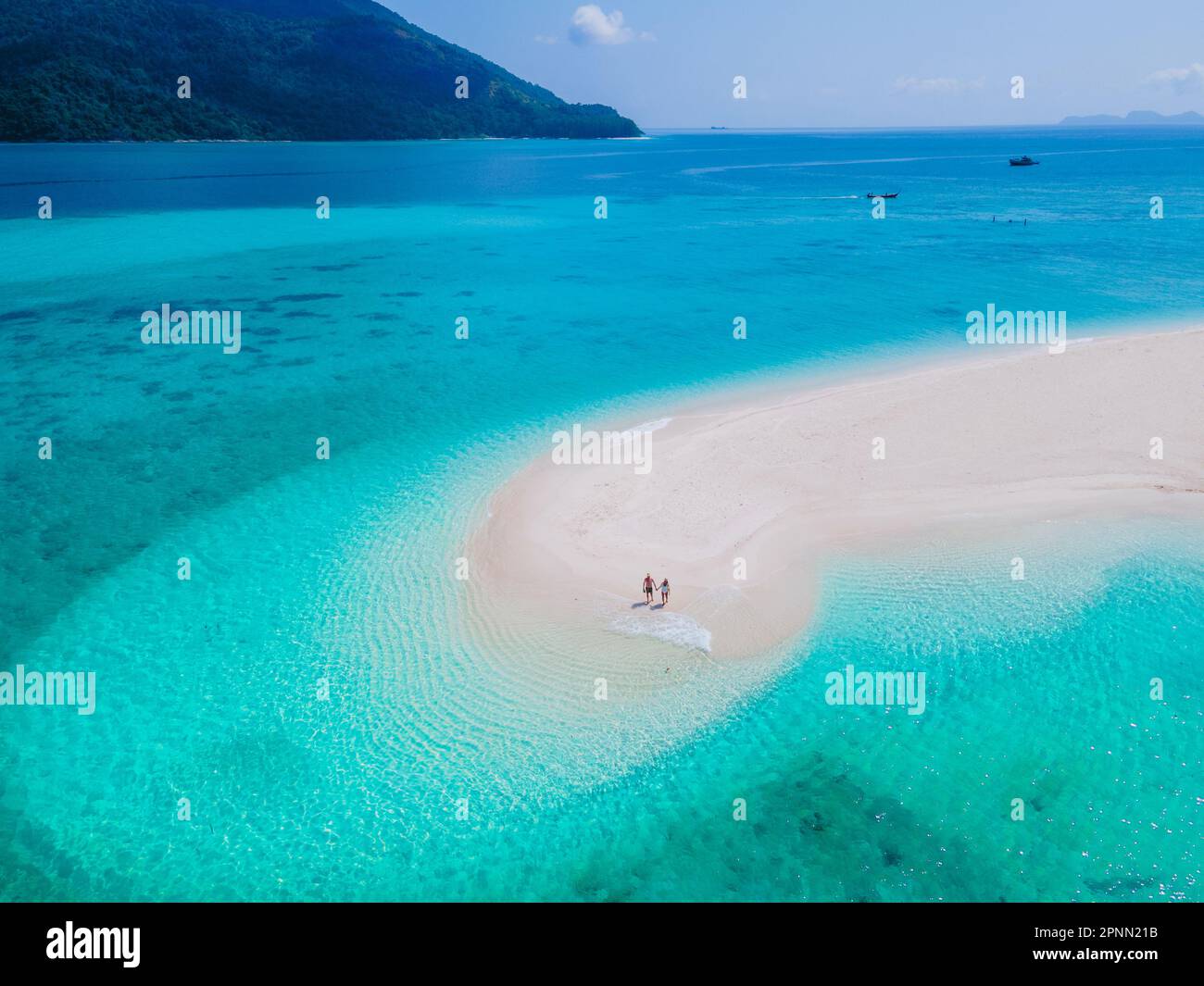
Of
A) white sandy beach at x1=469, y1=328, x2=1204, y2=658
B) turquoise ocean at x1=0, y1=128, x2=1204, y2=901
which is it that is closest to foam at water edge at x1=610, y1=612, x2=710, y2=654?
white sandy beach at x1=469, y1=328, x2=1204, y2=658

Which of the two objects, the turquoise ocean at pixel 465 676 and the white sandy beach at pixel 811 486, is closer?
the turquoise ocean at pixel 465 676

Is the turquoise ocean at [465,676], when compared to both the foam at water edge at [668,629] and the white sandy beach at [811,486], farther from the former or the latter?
the white sandy beach at [811,486]

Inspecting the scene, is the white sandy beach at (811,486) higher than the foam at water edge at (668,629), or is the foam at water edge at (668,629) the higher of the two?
the white sandy beach at (811,486)

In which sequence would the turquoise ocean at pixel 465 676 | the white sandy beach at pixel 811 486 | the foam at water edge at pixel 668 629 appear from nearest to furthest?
the turquoise ocean at pixel 465 676, the foam at water edge at pixel 668 629, the white sandy beach at pixel 811 486

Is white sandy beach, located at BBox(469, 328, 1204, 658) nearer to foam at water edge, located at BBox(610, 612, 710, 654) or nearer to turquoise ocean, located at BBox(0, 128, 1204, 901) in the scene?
foam at water edge, located at BBox(610, 612, 710, 654)

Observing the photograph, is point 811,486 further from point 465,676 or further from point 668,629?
point 465,676

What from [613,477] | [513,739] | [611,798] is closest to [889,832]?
[611,798]

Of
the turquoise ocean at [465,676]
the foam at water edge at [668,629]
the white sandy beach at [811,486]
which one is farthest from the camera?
the white sandy beach at [811,486]

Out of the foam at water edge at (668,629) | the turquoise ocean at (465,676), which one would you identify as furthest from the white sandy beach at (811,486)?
the turquoise ocean at (465,676)

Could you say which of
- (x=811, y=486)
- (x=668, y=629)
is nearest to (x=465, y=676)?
(x=668, y=629)
